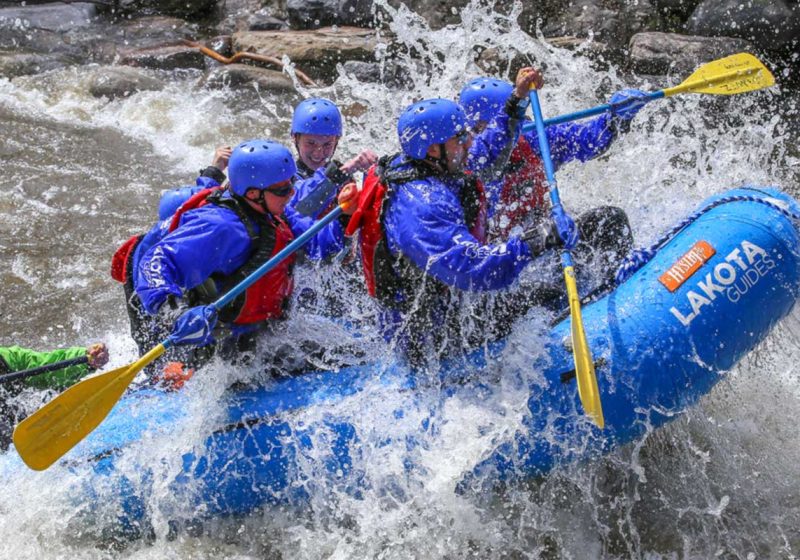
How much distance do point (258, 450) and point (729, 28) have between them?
7.36 m

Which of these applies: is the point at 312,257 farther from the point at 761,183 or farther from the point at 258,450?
the point at 761,183

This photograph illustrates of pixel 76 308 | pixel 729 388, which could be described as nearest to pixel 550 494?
pixel 729 388

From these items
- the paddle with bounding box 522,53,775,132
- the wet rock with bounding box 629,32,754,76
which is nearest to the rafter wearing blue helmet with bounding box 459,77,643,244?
the paddle with bounding box 522,53,775,132

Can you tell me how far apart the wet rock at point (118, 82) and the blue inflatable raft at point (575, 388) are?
6.74m

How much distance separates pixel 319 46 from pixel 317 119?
5.34 metres

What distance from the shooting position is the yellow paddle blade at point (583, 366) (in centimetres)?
353

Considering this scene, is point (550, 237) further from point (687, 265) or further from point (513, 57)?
point (513, 57)

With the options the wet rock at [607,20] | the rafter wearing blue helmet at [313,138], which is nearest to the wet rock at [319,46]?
the wet rock at [607,20]

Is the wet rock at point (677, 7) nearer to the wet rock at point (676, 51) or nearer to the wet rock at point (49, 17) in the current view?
the wet rock at point (676, 51)

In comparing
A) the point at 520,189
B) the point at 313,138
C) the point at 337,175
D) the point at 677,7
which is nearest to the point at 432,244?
the point at 337,175

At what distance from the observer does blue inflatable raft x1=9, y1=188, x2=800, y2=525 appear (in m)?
3.89

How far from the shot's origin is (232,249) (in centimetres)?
411

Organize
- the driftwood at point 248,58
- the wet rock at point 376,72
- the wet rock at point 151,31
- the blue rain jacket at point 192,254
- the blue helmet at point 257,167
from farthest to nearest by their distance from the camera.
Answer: the wet rock at point 151,31, the driftwood at point 248,58, the wet rock at point 376,72, the blue helmet at point 257,167, the blue rain jacket at point 192,254

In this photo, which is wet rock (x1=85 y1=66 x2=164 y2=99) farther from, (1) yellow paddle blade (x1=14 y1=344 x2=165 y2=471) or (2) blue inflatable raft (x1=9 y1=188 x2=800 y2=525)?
(1) yellow paddle blade (x1=14 y1=344 x2=165 y2=471)
